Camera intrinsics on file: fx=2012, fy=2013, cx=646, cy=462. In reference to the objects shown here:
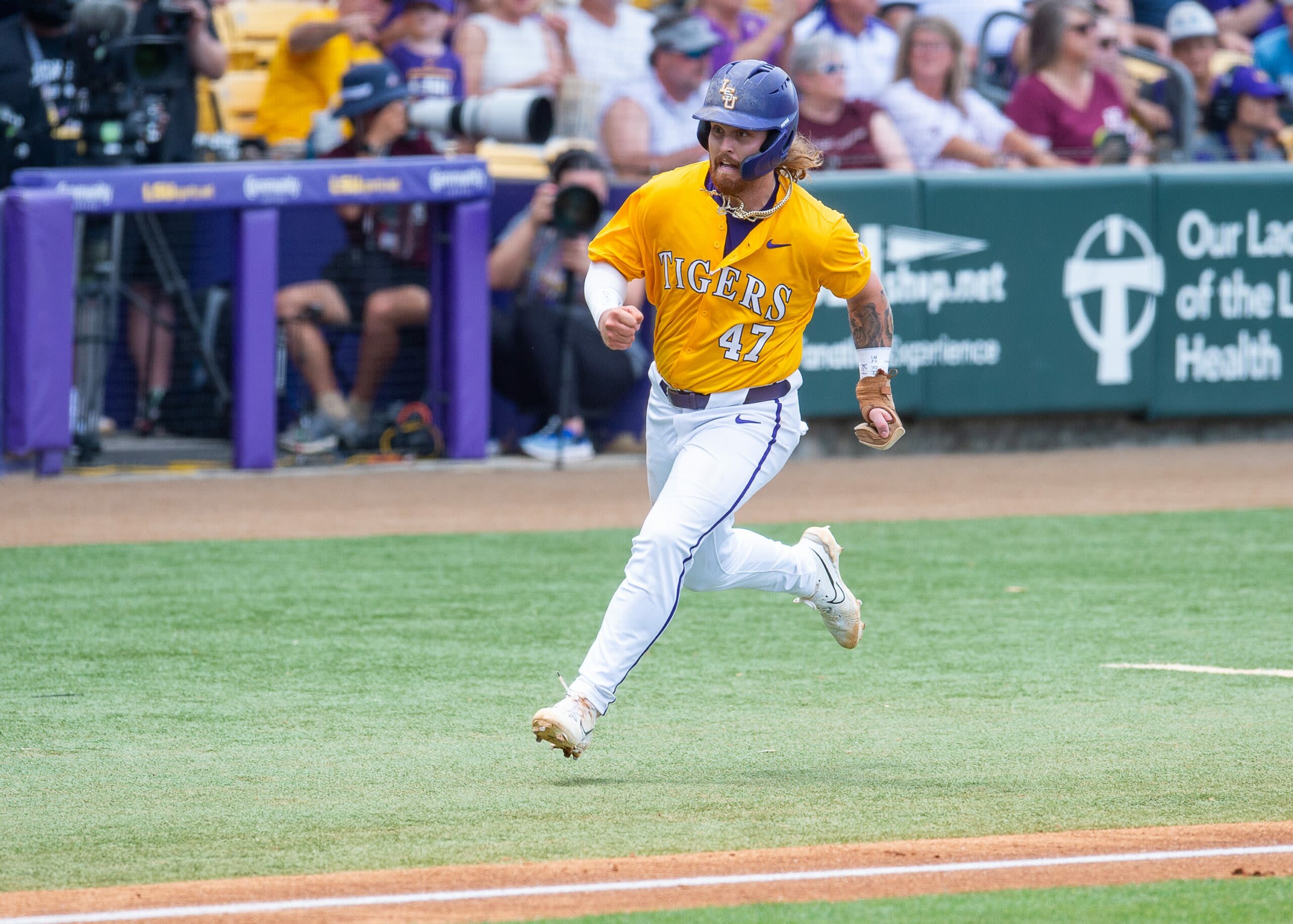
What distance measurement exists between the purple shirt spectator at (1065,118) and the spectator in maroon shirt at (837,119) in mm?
1045

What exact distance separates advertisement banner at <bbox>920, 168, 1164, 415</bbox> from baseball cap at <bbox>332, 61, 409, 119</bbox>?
3.46 metres

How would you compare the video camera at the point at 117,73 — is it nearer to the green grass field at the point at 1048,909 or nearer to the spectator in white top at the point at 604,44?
the spectator in white top at the point at 604,44

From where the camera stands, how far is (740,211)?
528cm

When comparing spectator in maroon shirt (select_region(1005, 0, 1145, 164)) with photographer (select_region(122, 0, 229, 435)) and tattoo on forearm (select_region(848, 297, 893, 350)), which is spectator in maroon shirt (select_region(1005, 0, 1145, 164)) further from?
tattoo on forearm (select_region(848, 297, 893, 350))

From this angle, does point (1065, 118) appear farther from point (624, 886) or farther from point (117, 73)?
point (624, 886)

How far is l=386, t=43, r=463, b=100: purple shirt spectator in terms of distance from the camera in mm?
12062

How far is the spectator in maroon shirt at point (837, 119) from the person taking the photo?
40.6ft

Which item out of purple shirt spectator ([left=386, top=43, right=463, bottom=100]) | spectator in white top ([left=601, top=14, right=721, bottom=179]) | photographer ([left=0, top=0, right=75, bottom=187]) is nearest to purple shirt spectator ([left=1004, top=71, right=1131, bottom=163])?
spectator in white top ([left=601, top=14, right=721, bottom=179])

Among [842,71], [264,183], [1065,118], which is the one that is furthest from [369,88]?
[1065,118]

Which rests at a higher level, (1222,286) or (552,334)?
(1222,286)

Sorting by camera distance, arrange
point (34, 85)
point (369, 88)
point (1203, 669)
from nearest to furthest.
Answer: point (1203, 669) < point (34, 85) < point (369, 88)

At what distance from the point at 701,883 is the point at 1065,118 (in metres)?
10.3

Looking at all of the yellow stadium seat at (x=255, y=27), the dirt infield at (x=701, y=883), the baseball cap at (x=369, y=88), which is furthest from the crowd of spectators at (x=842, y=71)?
the dirt infield at (x=701, y=883)

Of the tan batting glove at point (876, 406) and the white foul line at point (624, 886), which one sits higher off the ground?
the tan batting glove at point (876, 406)
